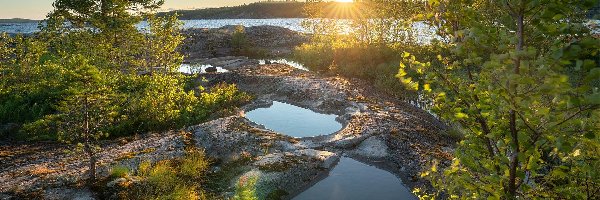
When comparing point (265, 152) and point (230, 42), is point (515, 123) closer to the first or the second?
point (265, 152)

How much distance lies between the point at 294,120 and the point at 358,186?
30.9 feet

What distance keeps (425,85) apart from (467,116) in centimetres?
60

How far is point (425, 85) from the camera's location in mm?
4508

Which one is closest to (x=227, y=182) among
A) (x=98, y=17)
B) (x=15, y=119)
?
(x=15, y=119)

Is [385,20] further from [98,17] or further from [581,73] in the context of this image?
[581,73]

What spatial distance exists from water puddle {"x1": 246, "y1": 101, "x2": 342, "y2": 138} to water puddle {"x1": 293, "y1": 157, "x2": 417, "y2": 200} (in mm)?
4969

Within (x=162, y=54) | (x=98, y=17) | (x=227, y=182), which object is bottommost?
(x=227, y=182)

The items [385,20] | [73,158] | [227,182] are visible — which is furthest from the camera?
[385,20]

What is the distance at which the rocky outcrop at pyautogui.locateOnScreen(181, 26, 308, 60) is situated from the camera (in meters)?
64.1

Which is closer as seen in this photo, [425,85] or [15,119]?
[425,85]

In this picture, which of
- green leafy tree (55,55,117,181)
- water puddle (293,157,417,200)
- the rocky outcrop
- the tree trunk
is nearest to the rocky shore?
water puddle (293,157,417,200)

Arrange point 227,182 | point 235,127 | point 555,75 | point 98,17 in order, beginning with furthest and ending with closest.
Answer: point 98,17 < point 235,127 < point 227,182 < point 555,75

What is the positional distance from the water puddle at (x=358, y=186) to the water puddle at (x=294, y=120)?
4.97 meters

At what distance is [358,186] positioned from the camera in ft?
46.2
